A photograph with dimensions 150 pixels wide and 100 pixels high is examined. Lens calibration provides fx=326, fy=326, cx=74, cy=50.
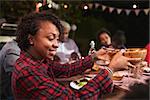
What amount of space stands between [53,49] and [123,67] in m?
0.46

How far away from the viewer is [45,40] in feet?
6.68

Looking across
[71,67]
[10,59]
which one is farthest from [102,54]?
[10,59]

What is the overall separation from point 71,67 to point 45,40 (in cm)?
62

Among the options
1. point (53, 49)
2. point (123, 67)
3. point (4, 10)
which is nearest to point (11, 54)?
point (53, 49)

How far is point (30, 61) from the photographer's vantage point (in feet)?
6.49

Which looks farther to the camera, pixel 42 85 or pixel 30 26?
pixel 30 26

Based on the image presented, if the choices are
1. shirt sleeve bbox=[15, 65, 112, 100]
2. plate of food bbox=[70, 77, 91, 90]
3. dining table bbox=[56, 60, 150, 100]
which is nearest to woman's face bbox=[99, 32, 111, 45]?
dining table bbox=[56, 60, 150, 100]

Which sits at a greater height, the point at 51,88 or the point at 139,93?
the point at 139,93

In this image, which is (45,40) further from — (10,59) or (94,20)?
(94,20)

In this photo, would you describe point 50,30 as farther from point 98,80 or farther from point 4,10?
point 4,10

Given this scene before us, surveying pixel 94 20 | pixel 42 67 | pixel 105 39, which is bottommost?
pixel 105 39

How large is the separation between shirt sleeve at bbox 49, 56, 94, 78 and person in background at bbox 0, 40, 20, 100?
706 mm

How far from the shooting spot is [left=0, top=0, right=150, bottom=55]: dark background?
854 cm

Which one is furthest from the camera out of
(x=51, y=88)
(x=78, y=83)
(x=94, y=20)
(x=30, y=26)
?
(x=94, y=20)
